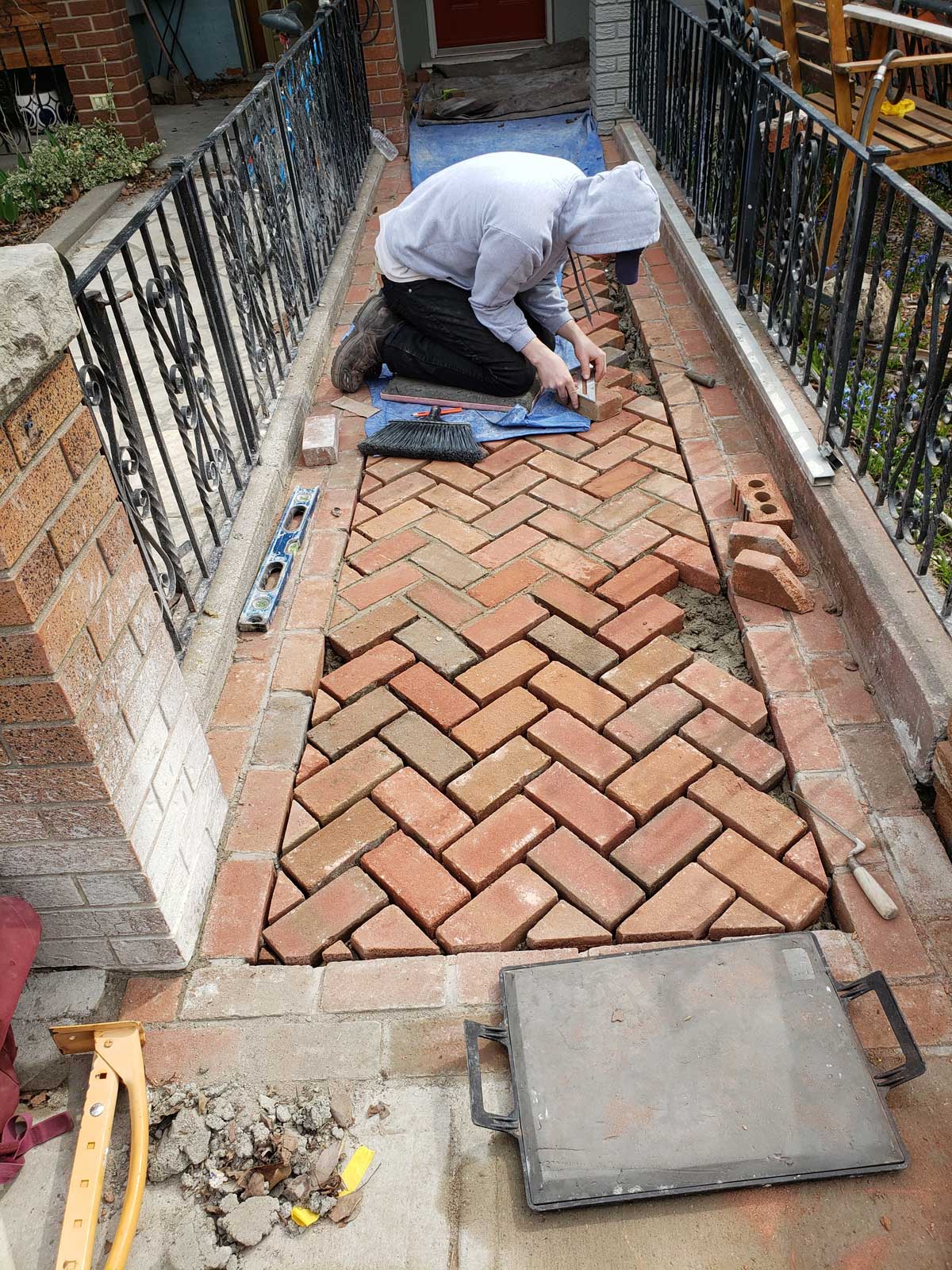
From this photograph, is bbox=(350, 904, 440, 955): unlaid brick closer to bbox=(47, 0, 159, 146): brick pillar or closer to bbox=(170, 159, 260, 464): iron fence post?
bbox=(170, 159, 260, 464): iron fence post

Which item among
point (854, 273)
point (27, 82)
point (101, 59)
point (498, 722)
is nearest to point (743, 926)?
point (498, 722)

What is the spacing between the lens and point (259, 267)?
4039mm

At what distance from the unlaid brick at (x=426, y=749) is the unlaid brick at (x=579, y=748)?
0.23 meters

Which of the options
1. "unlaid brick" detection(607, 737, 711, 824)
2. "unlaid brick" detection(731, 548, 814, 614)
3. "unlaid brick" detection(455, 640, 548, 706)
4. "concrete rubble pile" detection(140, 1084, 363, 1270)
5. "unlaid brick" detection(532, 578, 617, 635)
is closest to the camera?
"concrete rubble pile" detection(140, 1084, 363, 1270)

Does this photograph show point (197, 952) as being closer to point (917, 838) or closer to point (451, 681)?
point (451, 681)

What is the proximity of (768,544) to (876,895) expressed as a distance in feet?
4.28

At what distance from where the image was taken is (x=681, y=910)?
2156 mm

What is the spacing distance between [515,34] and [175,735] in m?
11.0

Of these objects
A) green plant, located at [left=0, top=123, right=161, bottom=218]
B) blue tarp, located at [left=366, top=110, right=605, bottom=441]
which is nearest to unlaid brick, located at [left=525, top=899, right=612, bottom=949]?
blue tarp, located at [left=366, top=110, right=605, bottom=441]

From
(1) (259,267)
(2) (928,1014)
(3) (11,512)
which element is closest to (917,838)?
(2) (928,1014)

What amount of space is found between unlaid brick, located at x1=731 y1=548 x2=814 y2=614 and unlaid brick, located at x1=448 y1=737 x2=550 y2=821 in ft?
3.10

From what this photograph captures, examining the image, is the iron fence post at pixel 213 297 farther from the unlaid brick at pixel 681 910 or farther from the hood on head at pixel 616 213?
the unlaid brick at pixel 681 910

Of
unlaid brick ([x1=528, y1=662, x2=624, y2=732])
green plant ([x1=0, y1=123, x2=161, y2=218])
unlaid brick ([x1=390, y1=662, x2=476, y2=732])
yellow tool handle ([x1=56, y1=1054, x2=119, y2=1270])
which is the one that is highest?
green plant ([x1=0, y1=123, x2=161, y2=218])

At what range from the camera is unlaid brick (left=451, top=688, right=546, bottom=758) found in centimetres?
261
